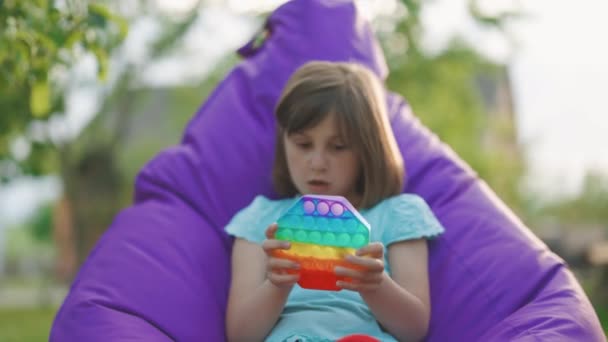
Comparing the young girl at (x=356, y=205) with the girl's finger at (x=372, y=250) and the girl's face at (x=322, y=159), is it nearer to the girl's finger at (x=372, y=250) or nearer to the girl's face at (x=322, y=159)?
the girl's face at (x=322, y=159)

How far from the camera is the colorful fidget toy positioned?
4.97ft

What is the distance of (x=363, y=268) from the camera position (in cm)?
151

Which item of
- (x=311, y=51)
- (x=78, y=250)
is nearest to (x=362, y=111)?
(x=311, y=51)

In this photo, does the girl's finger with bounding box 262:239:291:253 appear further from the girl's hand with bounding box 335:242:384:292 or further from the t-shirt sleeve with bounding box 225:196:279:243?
the t-shirt sleeve with bounding box 225:196:279:243

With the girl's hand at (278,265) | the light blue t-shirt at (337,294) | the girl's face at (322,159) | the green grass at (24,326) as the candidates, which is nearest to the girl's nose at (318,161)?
the girl's face at (322,159)

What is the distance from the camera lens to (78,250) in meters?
10.2

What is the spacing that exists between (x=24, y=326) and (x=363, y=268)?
621cm

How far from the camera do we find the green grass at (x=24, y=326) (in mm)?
5996

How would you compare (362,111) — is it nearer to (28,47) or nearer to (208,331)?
(208,331)

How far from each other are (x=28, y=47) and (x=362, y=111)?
2.79 ft

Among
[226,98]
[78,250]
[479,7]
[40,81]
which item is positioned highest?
[40,81]

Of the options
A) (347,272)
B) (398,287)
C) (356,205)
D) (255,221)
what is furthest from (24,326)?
(347,272)

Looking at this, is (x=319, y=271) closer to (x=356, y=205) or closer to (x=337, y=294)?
(x=337, y=294)

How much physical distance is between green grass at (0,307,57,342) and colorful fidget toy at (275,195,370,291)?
3.68m
